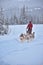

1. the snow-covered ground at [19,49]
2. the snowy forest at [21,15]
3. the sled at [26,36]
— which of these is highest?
the snowy forest at [21,15]

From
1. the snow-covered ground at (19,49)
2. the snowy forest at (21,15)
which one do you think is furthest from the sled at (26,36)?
the snowy forest at (21,15)

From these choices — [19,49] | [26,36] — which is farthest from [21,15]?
[19,49]

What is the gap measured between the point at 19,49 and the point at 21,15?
0.39 m

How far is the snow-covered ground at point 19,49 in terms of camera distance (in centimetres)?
159

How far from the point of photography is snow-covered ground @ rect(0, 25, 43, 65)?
5.20 feet

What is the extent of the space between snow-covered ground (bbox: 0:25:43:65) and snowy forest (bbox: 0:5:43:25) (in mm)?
67

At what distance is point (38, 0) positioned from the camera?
1630 millimetres

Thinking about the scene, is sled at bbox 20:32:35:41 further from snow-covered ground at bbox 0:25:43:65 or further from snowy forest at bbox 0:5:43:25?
snowy forest at bbox 0:5:43:25

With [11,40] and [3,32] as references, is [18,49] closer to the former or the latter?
[11,40]

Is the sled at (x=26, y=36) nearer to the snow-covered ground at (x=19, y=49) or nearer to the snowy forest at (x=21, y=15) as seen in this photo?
the snow-covered ground at (x=19, y=49)

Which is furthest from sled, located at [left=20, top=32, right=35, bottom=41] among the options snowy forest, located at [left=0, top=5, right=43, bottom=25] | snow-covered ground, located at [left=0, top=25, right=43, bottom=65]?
snowy forest, located at [left=0, top=5, right=43, bottom=25]

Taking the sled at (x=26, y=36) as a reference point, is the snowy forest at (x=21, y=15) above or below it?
above

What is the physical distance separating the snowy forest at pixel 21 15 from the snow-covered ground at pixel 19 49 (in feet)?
0.22

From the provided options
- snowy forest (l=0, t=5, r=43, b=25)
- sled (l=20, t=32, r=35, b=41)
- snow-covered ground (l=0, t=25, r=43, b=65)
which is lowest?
snow-covered ground (l=0, t=25, r=43, b=65)
